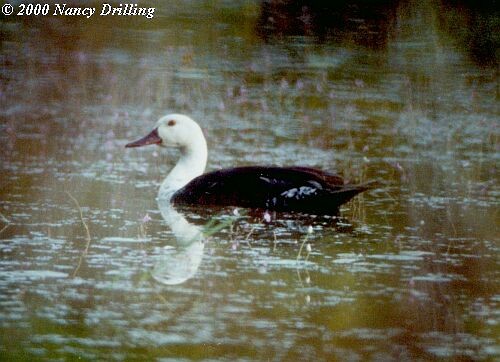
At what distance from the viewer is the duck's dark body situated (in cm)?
923

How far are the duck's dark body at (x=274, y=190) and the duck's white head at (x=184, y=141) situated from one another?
0.54 m

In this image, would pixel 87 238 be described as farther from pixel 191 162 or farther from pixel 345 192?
pixel 191 162

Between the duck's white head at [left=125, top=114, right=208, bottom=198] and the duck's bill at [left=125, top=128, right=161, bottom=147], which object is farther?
the duck's bill at [left=125, top=128, right=161, bottom=147]

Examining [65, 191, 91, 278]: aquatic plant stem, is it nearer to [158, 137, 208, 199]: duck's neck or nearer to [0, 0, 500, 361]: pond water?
[0, 0, 500, 361]: pond water

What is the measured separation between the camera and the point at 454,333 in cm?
636

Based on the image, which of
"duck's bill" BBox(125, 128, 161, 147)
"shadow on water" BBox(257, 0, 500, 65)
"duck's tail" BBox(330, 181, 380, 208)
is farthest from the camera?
"shadow on water" BBox(257, 0, 500, 65)

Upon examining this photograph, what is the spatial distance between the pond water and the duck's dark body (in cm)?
20

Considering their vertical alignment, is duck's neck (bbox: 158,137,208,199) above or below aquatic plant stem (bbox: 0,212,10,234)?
above

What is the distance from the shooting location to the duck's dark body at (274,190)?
9234mm

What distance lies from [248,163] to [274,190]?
1317mm

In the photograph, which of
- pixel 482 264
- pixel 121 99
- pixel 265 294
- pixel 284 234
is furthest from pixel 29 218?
pixel 121 99

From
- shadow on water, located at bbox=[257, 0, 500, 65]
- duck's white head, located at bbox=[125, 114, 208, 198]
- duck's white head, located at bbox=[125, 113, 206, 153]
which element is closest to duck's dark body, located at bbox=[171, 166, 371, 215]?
duck's white head, located at bbox=[125, 114, 208, 198]

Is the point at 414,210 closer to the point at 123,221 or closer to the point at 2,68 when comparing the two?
the point at 123,221

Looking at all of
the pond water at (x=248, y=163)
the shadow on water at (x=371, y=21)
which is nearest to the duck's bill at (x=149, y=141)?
the pond water at (x=248, y=163)
